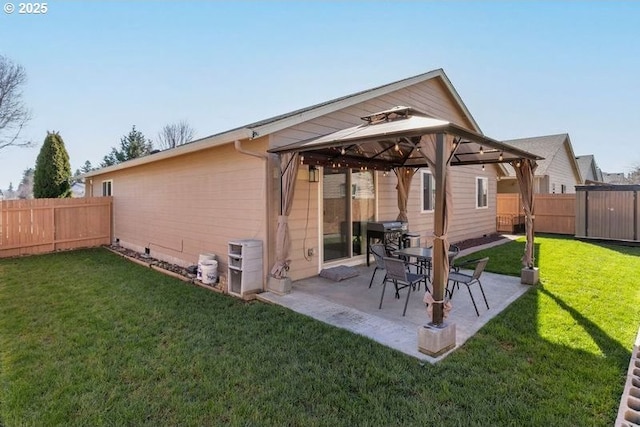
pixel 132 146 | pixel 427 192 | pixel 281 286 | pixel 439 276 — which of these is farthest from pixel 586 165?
pixel 132 146

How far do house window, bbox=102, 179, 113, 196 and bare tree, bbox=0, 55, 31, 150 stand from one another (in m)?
8.38

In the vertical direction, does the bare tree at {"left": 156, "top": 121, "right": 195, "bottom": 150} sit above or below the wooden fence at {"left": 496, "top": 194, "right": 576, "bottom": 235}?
above

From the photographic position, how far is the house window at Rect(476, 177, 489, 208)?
12.6m

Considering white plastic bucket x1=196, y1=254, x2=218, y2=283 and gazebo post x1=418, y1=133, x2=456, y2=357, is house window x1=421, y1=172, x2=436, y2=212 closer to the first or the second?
white plastic bucket x1=196, y1=254, x2=218, y2=283

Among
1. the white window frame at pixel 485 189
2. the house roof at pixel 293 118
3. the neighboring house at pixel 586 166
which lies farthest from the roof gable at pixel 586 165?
the house roof at pixel 293 118

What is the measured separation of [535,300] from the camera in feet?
17.5

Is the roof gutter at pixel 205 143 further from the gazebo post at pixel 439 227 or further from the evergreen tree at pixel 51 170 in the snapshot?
the evergreen tree at pixel 51 170

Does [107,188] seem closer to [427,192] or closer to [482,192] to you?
[427,192]

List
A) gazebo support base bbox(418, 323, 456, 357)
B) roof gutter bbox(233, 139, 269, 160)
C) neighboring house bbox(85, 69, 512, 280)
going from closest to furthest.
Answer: gazebo support base bbox(418, 323, 456, 357)
roof gutter bbox(233, 139, 269, 160)
neighboring house bbox(85, 69, 512, 280)

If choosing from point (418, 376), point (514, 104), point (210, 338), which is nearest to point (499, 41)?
point (514, 104)

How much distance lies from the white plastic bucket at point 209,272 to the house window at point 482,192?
10.2 m

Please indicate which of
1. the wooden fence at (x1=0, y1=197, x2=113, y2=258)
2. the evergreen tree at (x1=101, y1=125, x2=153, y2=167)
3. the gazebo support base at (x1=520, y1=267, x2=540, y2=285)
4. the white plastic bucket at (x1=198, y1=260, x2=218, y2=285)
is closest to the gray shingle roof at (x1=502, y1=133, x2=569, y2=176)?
the gazebo support base at (x1=520, y1=267, x2=540, y2=285)

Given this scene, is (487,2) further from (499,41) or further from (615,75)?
(615,75)

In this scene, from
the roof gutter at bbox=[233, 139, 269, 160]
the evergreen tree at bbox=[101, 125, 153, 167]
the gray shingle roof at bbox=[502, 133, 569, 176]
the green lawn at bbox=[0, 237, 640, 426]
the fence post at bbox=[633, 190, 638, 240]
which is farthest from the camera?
the evergreen tree at bbox=[101, 125, 153, 167]
